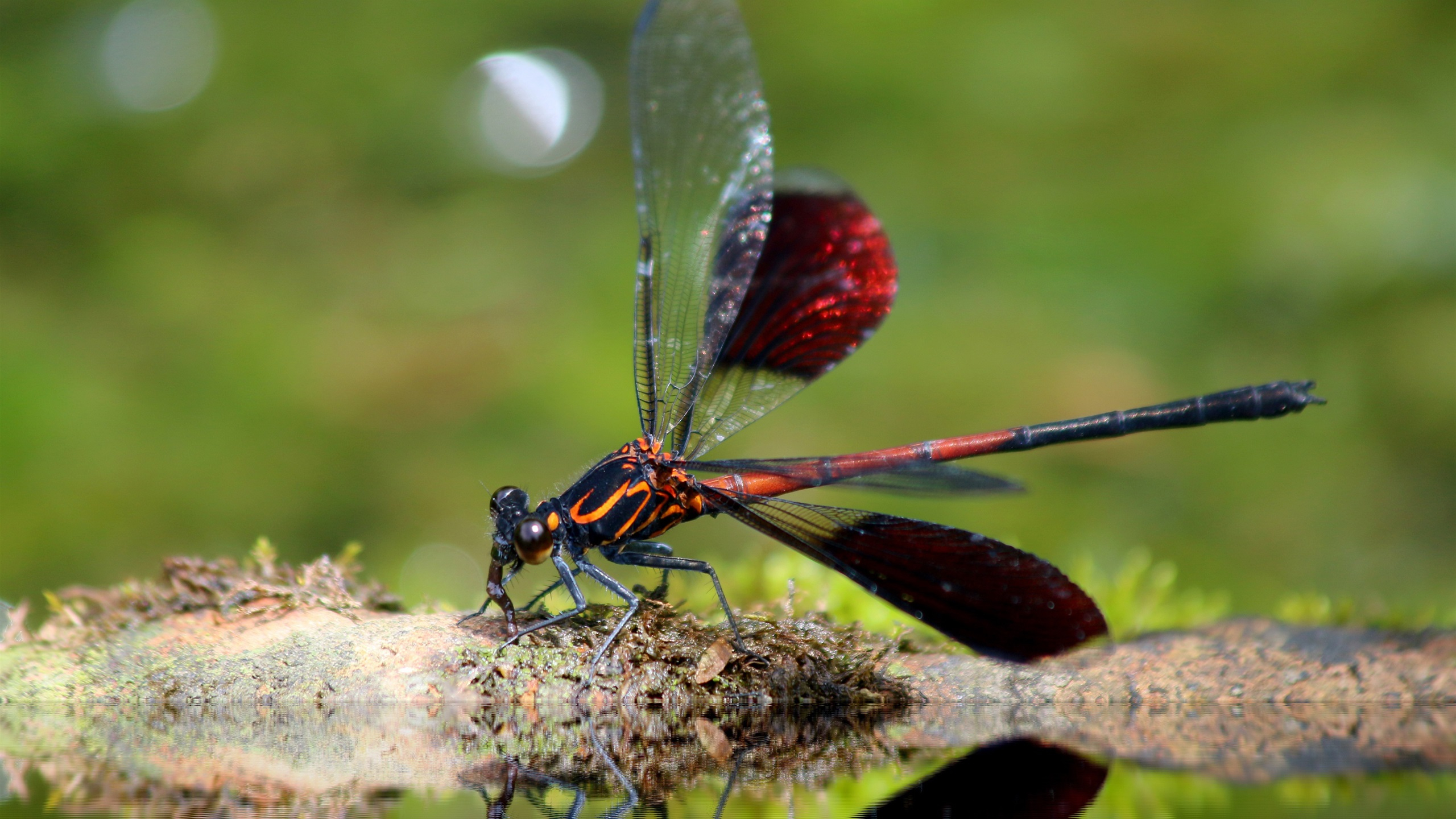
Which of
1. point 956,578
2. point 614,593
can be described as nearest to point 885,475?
point 956,578

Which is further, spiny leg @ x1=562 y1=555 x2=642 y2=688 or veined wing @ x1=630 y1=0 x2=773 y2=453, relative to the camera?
veined wing @ x1=630 y1=0 x2=773 y2=453

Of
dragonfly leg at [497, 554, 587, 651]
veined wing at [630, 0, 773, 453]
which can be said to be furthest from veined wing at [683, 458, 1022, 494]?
dragonfly leg at [497, 554, 587, 651]

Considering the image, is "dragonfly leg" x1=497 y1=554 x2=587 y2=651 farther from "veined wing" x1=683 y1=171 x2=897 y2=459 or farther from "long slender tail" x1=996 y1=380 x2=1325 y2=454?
"long slender tail" x1=996 y1=380 x2=1325 y2=454

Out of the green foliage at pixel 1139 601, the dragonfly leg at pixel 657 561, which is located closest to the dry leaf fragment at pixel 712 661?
the dragonfly leg at pixel 657 561

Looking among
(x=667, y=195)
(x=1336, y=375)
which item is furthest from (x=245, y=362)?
(x=1336, y=375)

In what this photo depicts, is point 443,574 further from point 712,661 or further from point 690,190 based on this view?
point 712,661

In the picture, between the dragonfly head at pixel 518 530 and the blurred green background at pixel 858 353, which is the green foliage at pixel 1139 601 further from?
the dragonfly head at pixel 518 530
